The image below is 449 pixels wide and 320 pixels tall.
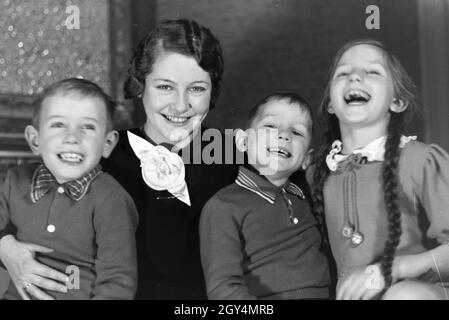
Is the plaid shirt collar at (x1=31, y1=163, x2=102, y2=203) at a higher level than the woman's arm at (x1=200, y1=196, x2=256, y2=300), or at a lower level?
higher

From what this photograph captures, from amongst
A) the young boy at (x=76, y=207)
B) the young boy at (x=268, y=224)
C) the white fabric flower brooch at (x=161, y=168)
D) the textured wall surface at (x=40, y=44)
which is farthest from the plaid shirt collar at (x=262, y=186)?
the textured wall surface at (x=40, y=44)

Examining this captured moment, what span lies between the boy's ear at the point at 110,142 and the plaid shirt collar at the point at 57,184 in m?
0.03

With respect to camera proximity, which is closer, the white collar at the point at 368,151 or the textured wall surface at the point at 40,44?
the white collar at the point at 368,151

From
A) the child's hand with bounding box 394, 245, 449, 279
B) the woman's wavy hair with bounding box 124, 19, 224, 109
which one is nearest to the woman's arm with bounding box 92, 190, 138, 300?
the woman's wavy hair with bounding box 124, 19, 224, 109

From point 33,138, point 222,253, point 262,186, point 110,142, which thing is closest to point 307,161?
point 262,186

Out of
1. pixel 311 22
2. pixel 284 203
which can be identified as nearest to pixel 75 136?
pixel 284 203

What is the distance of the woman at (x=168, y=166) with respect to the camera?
113 cm

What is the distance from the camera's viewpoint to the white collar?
3.71ft

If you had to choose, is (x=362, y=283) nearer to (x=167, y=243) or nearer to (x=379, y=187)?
(x=379, y=187)

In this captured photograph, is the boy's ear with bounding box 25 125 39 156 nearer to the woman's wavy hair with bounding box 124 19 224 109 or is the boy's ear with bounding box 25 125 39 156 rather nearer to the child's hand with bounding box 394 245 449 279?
the woman's wavy hair with bounding box 124 19 224 109

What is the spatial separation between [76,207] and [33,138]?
170 mm

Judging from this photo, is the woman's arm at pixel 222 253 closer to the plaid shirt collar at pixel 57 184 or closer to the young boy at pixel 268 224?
the young boy at pixel 268 224

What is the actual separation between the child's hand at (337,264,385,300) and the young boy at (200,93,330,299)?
0.04m

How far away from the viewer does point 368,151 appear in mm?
1135
